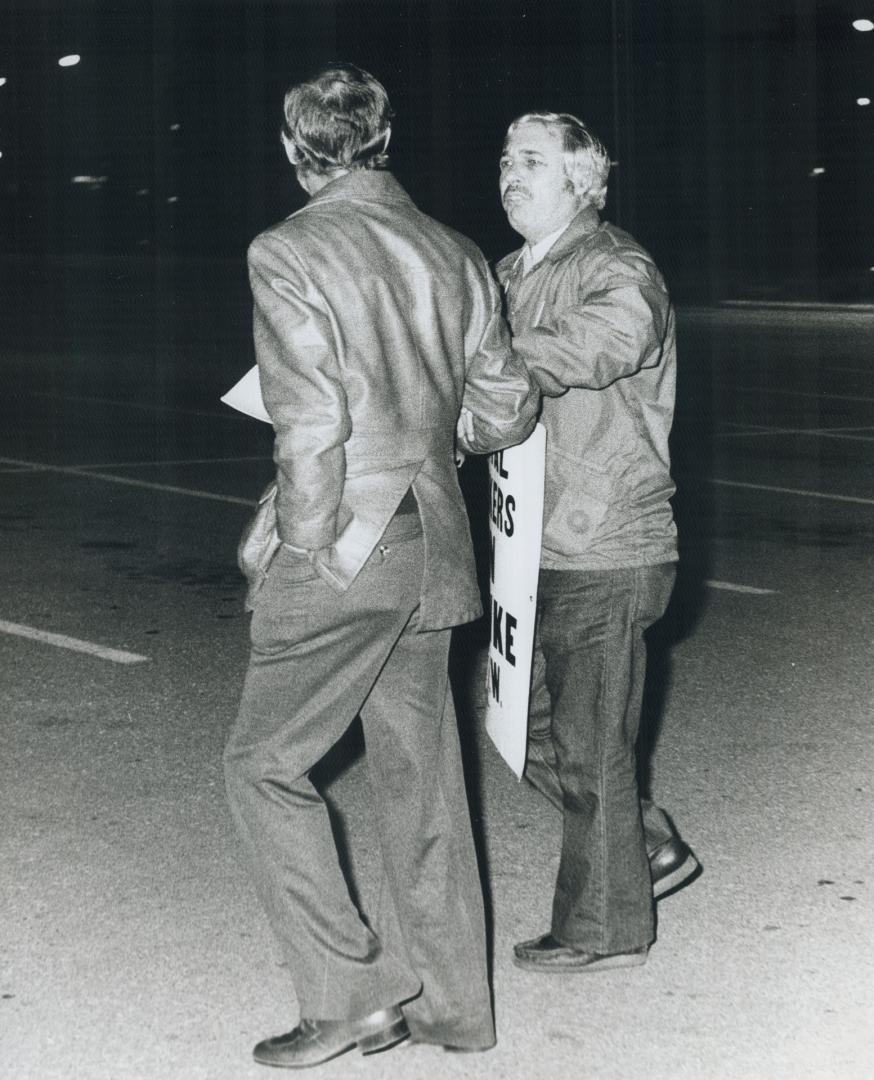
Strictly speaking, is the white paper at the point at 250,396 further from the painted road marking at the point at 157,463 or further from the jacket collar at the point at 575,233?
the painted road marking at the point at 157,463

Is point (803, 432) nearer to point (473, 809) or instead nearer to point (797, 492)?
point (797, 492)

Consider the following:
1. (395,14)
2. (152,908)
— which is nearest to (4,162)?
(395,14)

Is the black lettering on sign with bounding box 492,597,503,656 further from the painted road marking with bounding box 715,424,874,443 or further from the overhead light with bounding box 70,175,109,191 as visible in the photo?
the overhead light with bounding box 70,175,109,191

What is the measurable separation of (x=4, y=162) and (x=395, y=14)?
1640 centimetres

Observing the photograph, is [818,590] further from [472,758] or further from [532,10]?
[532,10]

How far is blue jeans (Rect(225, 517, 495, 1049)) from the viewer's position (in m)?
3.47

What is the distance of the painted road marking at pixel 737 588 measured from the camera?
8.39 meters

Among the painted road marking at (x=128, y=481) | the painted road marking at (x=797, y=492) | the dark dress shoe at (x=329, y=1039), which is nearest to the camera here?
the dark dress shoe at (x=329, y=1039)

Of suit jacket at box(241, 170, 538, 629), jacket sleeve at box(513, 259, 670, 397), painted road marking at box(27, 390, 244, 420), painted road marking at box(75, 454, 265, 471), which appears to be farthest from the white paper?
painted road marking at box(27, 390, 244, 420)

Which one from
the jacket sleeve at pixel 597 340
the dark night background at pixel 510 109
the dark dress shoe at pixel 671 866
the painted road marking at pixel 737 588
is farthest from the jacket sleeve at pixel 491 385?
the dark night background at pixel 510 109

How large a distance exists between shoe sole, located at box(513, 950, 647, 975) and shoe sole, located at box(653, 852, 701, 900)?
0.34 metres

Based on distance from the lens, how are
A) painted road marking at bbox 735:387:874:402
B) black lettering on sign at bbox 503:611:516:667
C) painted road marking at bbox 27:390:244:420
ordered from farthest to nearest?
painted road marking at bbox 735:387:874:402, painted road marking at bbox 27:390:244:420, black lettering on sign at bbox 503:611:516:667

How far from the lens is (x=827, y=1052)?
3658mm

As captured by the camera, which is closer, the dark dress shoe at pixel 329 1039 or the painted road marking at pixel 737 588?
the dark dress shoe at pixel 329 1039
